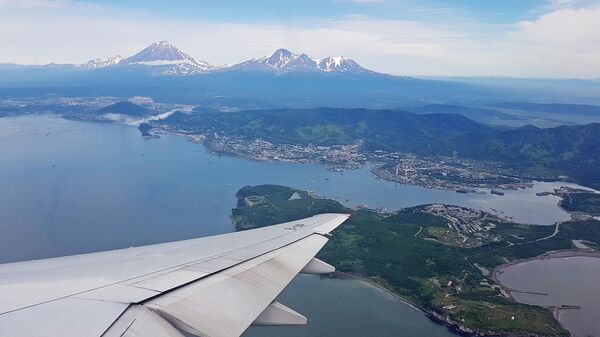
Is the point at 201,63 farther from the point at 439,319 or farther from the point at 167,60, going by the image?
the point at 439,319

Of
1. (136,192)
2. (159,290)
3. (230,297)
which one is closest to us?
(159,290)

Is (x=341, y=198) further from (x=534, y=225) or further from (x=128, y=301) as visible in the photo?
(x=128, y=301)

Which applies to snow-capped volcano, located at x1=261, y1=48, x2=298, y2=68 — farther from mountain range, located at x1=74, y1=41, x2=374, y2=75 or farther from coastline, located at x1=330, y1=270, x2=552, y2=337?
coastline, located at x1=330, y1=270, x2=552, y2=337

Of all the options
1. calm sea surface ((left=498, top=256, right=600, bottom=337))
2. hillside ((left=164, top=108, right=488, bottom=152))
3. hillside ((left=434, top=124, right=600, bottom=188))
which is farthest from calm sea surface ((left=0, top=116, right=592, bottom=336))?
hillside ((left=164, top=108, right=488, bottom=152))

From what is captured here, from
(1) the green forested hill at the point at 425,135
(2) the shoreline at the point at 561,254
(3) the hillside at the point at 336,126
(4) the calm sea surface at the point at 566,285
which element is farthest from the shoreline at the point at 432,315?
(3) the hillside at the point at 336,126

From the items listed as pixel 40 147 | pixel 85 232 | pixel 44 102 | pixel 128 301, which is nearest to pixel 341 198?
pixel 85 232

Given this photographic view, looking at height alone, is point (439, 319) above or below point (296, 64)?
below

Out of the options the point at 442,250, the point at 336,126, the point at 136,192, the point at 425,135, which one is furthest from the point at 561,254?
the point at 336,126

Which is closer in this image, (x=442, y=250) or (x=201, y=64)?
(x=442, y=250)
